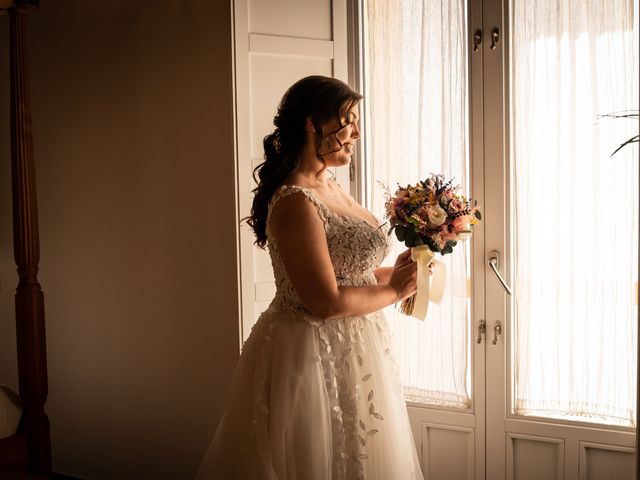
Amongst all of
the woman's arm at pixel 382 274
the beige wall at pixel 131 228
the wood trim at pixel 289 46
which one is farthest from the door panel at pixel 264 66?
the woman's arm at pixel 382 274

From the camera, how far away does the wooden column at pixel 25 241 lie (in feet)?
9.32

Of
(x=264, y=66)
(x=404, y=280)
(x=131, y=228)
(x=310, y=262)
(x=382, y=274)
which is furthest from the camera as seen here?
(x=131, y=228)

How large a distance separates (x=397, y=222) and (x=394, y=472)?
0.78 meters

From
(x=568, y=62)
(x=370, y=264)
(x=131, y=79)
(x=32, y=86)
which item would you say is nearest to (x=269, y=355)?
(x=370, y=264)

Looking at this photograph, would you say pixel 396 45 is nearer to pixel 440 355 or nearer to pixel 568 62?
pixel 568 62

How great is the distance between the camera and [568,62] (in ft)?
9.31

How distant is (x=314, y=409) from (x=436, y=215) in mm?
690

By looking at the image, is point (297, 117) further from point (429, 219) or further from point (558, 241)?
point (558, 241)

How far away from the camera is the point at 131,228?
11.7 feet

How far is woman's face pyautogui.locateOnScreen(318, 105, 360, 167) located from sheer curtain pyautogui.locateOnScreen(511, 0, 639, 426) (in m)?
1.02

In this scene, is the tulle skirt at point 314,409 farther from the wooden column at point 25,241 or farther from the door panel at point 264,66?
the wooden column at point 25,241

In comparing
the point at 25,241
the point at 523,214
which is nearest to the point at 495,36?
the point at 523,214

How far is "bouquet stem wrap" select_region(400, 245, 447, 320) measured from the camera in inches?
86.0

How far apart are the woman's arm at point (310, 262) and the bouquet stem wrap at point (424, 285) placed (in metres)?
0.19
